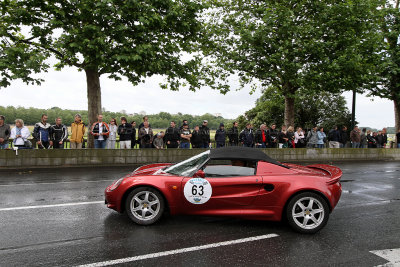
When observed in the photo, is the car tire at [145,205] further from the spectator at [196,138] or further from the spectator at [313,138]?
the spectator at [313,138]

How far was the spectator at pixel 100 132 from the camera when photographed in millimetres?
13328

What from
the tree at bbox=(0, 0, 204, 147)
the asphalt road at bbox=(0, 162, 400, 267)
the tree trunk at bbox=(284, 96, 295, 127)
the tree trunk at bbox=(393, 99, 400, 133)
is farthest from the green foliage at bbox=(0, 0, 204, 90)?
the tree trunk at bbox=(393, 99, 400, 133)

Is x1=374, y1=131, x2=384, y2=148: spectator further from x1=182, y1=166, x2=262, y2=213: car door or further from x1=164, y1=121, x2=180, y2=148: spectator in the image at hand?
x1=182, y1=166, x2=262, y2=213: car door

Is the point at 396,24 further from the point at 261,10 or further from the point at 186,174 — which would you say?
the point at 186,174

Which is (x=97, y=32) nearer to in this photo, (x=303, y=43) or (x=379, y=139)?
(x=303, y=43)

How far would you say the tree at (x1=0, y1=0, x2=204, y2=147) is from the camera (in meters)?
12.5

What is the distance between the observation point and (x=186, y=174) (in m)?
5.30

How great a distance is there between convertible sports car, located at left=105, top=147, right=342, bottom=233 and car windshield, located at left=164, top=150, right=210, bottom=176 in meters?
0.02

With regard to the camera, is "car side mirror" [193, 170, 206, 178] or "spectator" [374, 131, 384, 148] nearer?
"car side mirror" [193, 170, 206, 178]

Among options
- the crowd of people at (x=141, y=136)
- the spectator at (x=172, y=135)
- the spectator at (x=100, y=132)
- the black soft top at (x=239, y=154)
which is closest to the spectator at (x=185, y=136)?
the crowd of people at (x=141, y=136)

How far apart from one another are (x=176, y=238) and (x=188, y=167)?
1249mm

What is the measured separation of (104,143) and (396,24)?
2596cm

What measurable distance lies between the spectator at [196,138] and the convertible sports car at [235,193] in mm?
10052

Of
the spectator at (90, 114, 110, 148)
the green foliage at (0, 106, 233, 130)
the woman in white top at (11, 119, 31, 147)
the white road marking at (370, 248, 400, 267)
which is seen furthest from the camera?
the green foliage at (0, 106, 233, 130)
